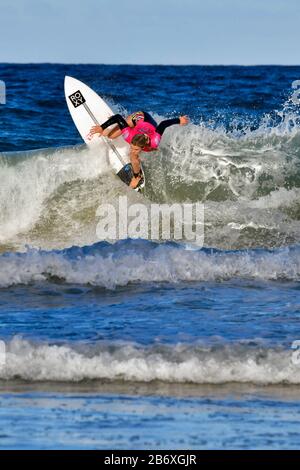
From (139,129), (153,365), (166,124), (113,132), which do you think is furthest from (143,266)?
(153,365)

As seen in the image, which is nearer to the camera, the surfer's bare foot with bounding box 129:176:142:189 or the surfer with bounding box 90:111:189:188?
the surfer with bounding box 90:111:189:188

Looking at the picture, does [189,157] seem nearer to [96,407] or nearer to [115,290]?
[115,290]

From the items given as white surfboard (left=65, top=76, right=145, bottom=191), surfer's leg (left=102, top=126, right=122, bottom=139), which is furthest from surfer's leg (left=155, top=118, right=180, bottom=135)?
white surfboard (left=65, top=76, right=145, bottom=191)

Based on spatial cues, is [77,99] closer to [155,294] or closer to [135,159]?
[135,159]

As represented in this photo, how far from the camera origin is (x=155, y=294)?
1048cm

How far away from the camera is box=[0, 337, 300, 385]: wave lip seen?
7871mm

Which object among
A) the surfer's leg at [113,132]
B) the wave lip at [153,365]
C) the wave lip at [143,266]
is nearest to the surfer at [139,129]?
the surfer's leg at [113,132]

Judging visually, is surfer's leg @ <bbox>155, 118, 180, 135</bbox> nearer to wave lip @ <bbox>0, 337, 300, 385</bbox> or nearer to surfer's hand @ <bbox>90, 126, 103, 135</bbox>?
surfer's hand @ <bbox>90, 126, 103, 135</bbox>

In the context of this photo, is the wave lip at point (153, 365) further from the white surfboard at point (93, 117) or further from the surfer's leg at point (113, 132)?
the white surfboard at point (93, 117)

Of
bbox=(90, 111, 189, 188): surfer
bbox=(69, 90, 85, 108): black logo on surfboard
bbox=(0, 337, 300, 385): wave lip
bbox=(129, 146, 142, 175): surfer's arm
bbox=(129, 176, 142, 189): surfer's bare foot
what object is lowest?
bbox=(0, 337, 300, 385): wave lip

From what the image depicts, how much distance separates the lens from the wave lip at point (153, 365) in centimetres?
787

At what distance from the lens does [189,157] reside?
15.6 meters

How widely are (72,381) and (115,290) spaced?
297 centimetres

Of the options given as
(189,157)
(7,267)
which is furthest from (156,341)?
(189,157)
